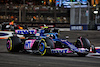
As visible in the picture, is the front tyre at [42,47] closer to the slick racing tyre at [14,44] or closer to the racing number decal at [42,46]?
the racing number decal at [42,46]

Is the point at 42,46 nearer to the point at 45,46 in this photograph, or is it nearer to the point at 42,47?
the point at 42,47

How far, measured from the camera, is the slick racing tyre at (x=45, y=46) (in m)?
9.73

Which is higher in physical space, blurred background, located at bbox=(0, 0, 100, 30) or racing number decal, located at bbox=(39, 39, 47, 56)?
racing number decal, located at bbox=(39, 39, 47, 56)

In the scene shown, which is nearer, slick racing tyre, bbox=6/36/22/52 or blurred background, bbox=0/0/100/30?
slick racing tyre, bbox=6/36/22/52

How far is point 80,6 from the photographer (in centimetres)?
4097

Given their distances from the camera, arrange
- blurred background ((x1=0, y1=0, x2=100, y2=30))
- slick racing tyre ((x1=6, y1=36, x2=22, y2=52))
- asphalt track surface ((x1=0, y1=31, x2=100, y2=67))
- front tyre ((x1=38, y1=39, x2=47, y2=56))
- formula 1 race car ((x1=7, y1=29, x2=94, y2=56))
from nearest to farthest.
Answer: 1. asphalt track surface ((x1=0, y1=31, x2=100, y2=67))
2. formula 1 race car ((x1=7, y1=29, x2=94, y2=56))
3. front tyre ((x1=38, y1=39, x2=47, y2=56))
4. slick racing tyre ((x1=6, y1=36, x2=22, y2=52))
5. blurred background ((x1=0, y1=0, x2=100, y2=30))

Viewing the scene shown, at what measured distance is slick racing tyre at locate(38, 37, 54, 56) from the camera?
973 cm

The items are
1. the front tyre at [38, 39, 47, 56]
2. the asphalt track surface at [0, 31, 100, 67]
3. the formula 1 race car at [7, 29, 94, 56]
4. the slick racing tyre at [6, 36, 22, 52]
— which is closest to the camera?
the asphalt track surface at [0, 31, 100, 67]

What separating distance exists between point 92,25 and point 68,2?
231 inches

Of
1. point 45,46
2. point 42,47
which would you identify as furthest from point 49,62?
point 42,47

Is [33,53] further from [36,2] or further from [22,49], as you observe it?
[36,2]

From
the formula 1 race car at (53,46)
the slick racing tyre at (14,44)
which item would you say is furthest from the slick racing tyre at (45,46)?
the slick racing tyre at (14,44)

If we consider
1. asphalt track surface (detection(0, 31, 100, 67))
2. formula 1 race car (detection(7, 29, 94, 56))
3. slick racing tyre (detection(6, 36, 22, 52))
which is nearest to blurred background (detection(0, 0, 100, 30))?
slick racing tyre (detection(6, 36, 22, 52))

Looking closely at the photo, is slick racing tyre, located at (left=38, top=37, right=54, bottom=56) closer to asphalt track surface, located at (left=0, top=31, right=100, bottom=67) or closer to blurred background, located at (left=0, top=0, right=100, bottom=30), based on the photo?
asphalt track surface, located at (left=0, top=31, right=100, bottom=67)
